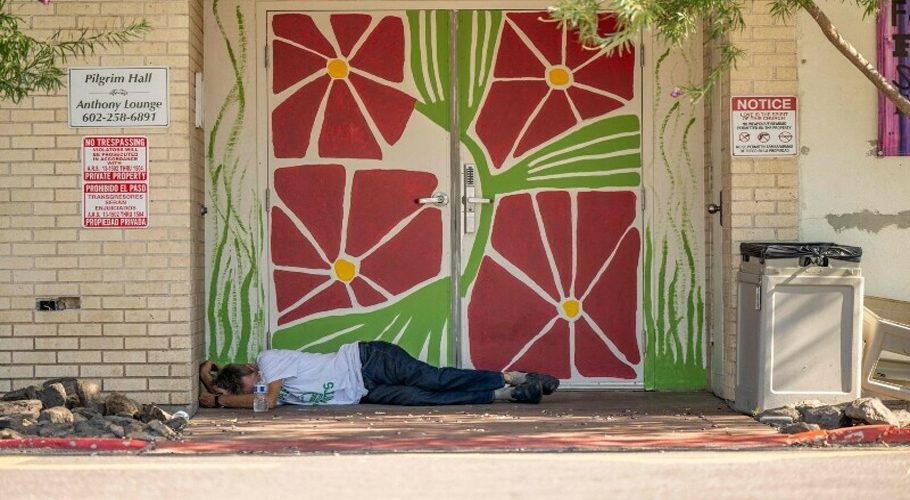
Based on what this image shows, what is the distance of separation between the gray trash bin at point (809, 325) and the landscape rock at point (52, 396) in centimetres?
465

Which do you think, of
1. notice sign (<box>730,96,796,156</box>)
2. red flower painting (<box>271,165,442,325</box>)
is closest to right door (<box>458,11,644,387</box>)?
red flower painting (<box>271,165,442,325</box>)

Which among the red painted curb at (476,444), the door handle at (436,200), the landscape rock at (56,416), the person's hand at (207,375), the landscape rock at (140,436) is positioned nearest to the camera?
the red painted curb at (476,444)

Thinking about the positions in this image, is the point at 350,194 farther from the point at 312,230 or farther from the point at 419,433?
the point at 419,433

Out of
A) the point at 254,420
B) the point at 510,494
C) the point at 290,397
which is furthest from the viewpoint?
the point at 290,397

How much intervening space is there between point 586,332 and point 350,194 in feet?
7.07

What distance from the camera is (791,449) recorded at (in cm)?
808

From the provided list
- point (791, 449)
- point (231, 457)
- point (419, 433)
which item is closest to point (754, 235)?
point (791, 449)

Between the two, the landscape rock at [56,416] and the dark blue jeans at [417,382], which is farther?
the dark blue jeans at [417,382]

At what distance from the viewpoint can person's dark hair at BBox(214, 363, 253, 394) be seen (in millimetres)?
10008

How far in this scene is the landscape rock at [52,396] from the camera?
9078 mm

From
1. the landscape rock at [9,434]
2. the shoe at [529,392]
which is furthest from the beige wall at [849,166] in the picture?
the landscape rock at [9,434]

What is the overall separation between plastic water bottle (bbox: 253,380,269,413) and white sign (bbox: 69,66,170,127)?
6.56 ft

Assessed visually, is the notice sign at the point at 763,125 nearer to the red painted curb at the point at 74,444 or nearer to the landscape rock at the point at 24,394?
the red painted curb at the point at 74,444

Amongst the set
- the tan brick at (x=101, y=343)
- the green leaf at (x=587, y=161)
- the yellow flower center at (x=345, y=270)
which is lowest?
the tan brick at (x=101, y=343)
